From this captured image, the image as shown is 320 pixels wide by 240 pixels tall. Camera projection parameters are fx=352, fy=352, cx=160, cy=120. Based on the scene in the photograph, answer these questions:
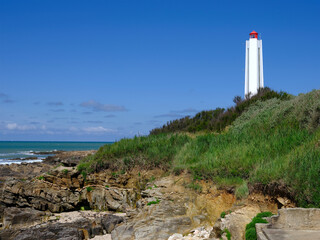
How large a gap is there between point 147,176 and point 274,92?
11.2m

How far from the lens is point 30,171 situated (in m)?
31.4

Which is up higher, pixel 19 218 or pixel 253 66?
pixel 253 66

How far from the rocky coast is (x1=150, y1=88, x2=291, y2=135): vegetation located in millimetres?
6584

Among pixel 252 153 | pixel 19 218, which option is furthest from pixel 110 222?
pixel 252 153

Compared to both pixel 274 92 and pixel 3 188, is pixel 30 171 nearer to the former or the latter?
pixel 3 188

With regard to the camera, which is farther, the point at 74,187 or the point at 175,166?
the point at 74,187

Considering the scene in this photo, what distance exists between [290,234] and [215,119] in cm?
1519

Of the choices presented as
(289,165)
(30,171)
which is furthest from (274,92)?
(30,171)

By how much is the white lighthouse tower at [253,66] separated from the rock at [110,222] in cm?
2354

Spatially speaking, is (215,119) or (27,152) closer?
(215,119)

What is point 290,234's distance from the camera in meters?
6.74

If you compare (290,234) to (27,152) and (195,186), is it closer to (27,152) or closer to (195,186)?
(195,186)

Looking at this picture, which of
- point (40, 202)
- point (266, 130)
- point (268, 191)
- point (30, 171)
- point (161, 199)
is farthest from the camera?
point (30, 171)

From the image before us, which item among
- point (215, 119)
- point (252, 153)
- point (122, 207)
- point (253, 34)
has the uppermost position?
point (253, 34)
